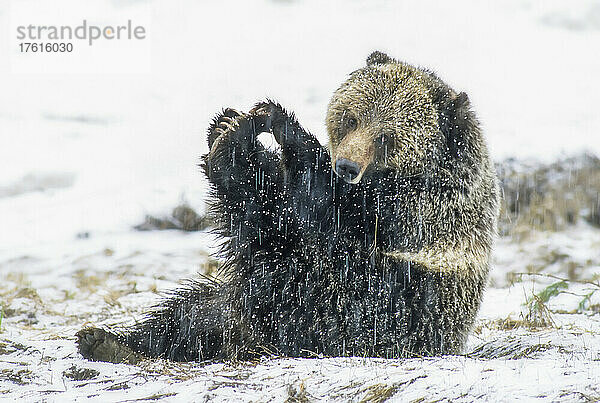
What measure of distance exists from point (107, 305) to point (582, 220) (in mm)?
7971

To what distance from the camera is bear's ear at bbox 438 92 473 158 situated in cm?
372

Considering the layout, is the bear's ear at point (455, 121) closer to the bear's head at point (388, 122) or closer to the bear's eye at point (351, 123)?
the bear's head at point (388, 122)

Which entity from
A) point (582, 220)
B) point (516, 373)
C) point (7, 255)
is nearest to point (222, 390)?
point (516, 373)

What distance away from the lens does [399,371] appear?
8.84ft

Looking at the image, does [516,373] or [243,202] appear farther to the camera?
[243,202]

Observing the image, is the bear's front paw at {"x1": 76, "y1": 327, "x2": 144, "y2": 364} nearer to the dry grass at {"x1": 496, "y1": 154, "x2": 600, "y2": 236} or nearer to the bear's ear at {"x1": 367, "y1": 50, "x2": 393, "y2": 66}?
the bear's ear at {"x1": 367, "y1": 50, "x2": 393, "y2": 66}

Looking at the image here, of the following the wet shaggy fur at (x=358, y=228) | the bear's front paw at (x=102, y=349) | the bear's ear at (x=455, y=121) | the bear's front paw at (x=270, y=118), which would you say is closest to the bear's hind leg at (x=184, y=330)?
the bear's front paw at (x=102, y=349)

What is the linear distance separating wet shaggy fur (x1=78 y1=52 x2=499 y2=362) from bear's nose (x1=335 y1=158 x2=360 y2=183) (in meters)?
0.16

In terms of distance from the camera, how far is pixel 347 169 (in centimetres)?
341

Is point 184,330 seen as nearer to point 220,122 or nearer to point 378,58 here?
point 220,122

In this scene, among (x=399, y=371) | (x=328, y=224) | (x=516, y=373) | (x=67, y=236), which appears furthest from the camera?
(x=67, y=236)

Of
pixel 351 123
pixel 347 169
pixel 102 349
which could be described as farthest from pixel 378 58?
pixel 102 349

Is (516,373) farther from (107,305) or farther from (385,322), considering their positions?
(107,305)

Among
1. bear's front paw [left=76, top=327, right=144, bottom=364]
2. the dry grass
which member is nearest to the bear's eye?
bear's front paw [left=76, top=327, right=144, bottom=364]
